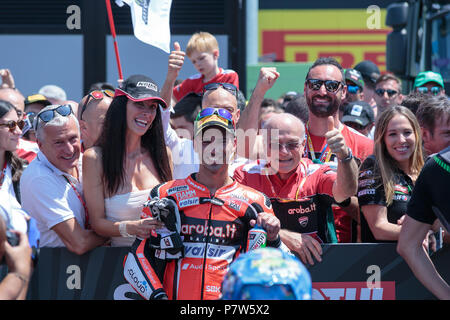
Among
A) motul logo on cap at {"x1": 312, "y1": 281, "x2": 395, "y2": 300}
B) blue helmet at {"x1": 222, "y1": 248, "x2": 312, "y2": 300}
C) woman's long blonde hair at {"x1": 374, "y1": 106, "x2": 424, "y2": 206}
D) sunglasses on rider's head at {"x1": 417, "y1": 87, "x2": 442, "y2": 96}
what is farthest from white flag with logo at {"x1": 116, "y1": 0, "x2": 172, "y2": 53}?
blue helmet at {"x1": 222, "y1": 248, "x2": 312, "y2": 300}

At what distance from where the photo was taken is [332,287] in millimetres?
4137

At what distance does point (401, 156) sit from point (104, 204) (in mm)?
1855

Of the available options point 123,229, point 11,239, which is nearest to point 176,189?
point 123,229

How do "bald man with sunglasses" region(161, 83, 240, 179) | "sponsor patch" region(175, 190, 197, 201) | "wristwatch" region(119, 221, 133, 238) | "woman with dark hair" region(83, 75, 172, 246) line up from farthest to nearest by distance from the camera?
"bald man with sunglasses" region(161, 83, 240, 179) < "woman with dark hair" region(83, 75, 172, 246) < "wristwatch" region(119, 221, 133, 238) < "sponsor patch" region(175, 190, 197, 201)

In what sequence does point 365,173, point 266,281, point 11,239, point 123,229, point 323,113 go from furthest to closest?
point 323,113
point 365,173
point 123,229
point 11,239
point 266,281

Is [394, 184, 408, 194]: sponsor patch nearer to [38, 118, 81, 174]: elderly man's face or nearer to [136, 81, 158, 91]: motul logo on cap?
[136, 81, 158, 91]: motul logo on cap

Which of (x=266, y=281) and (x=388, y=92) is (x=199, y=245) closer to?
(x=266, y=281)

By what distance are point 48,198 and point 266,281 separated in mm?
2293

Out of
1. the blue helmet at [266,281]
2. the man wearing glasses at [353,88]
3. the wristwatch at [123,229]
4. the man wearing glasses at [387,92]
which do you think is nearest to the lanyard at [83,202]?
the wristwatch at [123,229]

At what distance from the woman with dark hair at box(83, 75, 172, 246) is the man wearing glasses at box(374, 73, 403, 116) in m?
3.73

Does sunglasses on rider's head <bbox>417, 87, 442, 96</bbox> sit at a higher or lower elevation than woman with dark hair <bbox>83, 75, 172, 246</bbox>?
higher

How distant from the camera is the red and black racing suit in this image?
358 centimetres

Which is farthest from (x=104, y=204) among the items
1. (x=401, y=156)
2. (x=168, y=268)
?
(x=401, y=156)

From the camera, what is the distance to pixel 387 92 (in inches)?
293
